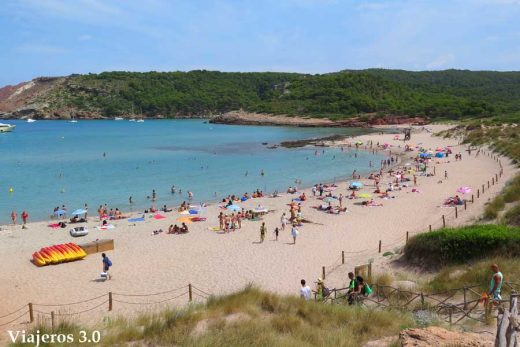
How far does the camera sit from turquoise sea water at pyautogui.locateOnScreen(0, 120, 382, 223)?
31547mm

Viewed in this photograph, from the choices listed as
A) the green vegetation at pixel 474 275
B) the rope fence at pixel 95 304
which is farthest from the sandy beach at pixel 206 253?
the green vegetation at pixel 474 275

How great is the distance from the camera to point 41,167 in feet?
149

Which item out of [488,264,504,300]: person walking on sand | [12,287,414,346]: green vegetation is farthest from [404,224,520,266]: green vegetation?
[12,287,414,346]: green vegetation

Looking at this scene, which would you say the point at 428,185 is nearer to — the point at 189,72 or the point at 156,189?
the point at 156,189

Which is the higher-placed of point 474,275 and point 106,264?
point 474,275

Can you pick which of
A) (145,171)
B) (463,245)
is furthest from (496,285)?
(145,171)

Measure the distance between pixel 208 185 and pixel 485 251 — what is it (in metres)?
25.7

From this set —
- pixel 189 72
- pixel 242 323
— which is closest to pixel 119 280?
pixel 242 323

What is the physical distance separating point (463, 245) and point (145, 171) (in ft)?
112

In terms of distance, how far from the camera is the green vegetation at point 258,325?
7.14m

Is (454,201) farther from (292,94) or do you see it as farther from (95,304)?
(292,94)

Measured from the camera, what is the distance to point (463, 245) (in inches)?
500

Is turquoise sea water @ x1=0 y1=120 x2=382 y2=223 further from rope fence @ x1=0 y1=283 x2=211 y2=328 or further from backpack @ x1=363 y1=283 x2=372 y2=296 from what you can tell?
backpack @ x1=363 y1=283 x2=372 y2=296

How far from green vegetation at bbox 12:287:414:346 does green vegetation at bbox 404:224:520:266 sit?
485 centimetres
